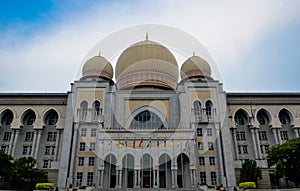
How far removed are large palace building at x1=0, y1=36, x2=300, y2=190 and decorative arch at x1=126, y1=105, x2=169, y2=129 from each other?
0.43 feet

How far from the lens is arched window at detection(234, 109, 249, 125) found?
35256 mm

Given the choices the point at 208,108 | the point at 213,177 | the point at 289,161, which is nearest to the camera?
the point at 289,161

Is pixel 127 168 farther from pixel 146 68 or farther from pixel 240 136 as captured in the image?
pixel 240 136

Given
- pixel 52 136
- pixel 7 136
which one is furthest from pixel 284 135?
pixel 7 136

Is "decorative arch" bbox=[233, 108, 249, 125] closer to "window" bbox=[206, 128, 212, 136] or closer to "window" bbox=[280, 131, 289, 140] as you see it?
"window" bbox=[280, 131, 289, 140]

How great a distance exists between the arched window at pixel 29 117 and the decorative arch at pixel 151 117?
45.2ft

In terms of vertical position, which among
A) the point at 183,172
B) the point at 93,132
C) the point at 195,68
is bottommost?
the point at 183,172

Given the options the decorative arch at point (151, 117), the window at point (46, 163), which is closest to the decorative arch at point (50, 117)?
the window at point (46, 163)

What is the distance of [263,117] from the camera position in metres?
35.8

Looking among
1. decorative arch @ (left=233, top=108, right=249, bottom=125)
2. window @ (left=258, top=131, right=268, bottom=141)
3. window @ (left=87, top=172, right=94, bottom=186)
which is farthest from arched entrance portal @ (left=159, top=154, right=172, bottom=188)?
window @ (left=258, top=131, right=268, bottom=141)

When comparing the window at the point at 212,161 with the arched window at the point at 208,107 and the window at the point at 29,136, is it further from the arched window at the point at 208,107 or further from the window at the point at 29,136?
the window at the point at 29,136

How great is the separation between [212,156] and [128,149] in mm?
10048

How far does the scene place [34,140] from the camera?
109ft

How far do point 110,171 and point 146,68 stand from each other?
15.4 meters
